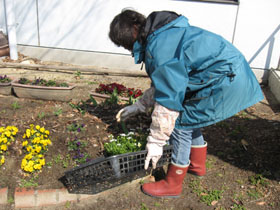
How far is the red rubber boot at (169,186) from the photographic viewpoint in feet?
7.86

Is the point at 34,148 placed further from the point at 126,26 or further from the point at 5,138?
the point at 126,26

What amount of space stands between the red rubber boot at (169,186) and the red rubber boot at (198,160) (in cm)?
29

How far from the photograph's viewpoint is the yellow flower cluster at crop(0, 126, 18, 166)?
8.81ft

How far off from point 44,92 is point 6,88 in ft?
2.30

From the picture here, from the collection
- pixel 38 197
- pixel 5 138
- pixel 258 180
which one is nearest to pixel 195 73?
pixel 258 180

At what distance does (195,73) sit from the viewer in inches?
79.0

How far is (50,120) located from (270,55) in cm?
434

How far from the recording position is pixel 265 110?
171 inches

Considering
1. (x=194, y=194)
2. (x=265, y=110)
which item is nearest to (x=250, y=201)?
(x=194, y=194)

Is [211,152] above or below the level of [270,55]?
below

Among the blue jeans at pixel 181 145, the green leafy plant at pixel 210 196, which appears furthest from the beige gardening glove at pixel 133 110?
the green leafy plant at pixel 210 196

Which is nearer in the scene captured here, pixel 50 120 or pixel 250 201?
pixel 250 201

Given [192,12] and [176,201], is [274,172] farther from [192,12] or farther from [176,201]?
[192,12]

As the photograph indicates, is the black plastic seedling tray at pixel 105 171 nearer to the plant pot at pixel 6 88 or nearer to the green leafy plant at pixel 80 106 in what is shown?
Result: the green leafy plant at pixel 80 106
